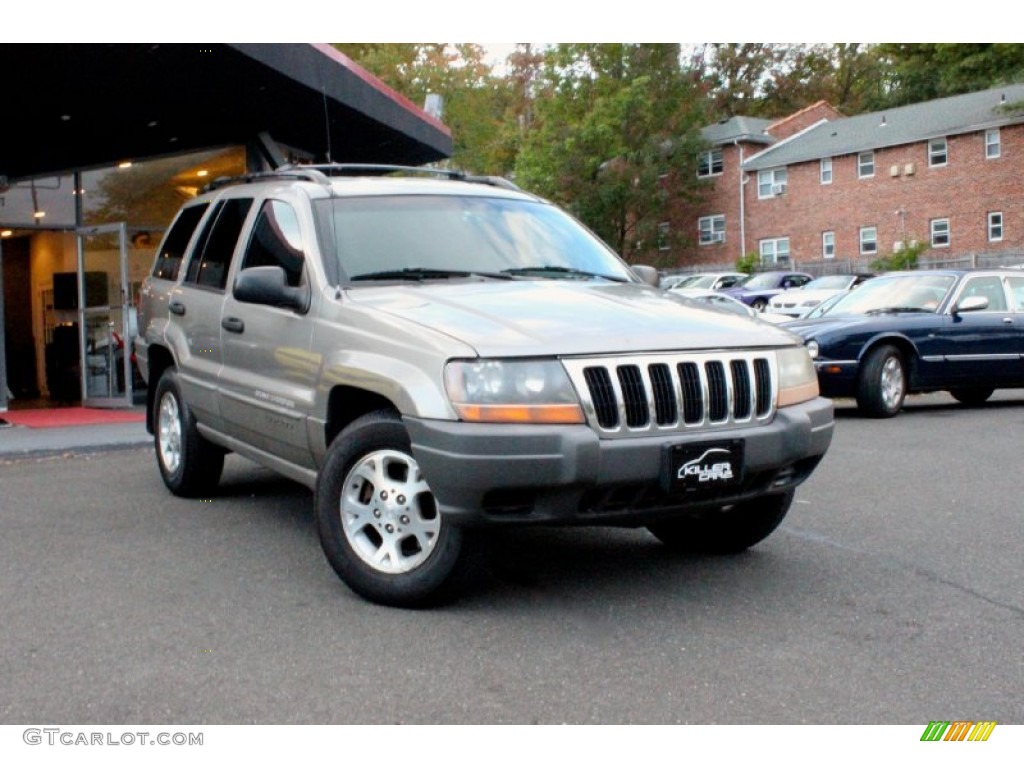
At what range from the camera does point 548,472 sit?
4.30 m

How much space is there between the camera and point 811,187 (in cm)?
4819

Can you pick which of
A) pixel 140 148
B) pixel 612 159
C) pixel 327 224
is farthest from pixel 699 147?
pixel 327 224

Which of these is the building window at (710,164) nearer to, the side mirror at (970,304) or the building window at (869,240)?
the building window at (869,240)

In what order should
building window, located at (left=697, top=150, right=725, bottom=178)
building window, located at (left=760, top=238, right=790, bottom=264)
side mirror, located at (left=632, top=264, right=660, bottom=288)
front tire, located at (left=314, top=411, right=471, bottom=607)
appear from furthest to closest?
building window, located at (left=697, top=150, right=725, bottom=178), building window, located at (left=760, top=238, right=790, bottom=264), side mirror, located at (left=632, top=264, right=660, bottom=288), front tire, located at (left=314, top=411, right=471, bottom=607)

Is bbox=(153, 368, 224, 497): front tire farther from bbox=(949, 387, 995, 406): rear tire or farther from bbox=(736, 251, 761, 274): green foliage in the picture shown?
bbox=(736, 251, 761, 274): green foliage

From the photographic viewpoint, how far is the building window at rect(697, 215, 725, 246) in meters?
52.1

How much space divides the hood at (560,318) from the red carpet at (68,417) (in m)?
8.58

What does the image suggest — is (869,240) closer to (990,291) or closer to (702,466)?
(990,291)

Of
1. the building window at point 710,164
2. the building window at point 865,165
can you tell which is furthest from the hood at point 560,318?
the building window at point 710,164

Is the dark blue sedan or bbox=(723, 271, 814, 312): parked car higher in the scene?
bbox=(723, 271, 814, 312): parked car

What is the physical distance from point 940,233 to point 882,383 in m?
34.2

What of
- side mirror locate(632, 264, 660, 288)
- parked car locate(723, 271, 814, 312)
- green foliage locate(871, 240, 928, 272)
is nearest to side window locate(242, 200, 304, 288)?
side mirror locate(632, 264, 660, 288)

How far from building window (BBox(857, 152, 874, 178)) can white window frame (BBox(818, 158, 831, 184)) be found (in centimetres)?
137
